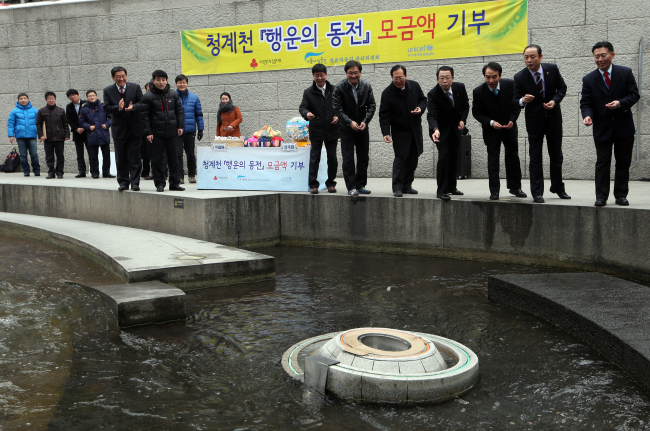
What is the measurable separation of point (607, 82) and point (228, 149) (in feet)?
17.6

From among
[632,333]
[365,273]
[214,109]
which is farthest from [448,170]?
[214,109]

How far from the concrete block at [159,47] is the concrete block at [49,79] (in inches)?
85.7

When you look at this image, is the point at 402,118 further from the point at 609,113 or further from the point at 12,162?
the point at 12,162

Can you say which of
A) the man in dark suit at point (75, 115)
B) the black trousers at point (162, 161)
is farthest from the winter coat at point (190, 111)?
the man in dark suit at point (75, 115)

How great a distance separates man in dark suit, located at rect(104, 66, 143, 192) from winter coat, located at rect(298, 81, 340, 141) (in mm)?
2473

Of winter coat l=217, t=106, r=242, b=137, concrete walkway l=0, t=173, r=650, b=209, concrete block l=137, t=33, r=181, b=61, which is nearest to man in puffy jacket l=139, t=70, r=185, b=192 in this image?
concrete walkway l=0, t=173, r=650, b=209

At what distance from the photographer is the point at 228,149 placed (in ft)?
32.9

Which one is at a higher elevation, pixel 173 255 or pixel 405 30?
pixel 405 30

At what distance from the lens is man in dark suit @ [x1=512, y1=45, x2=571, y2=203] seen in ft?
24.8

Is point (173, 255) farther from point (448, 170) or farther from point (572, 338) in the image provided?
point (572, 338)

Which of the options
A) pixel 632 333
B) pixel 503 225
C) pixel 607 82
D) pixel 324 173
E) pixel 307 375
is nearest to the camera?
pixel 307 375

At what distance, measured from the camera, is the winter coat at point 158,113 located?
9562mm

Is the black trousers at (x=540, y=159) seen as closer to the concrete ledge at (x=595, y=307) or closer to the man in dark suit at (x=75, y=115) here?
the concrete ledge at (x=595, y=307)

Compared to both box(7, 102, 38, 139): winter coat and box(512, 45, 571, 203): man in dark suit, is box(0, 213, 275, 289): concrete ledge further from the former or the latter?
box(7, 102, 38, 139): winter coat
